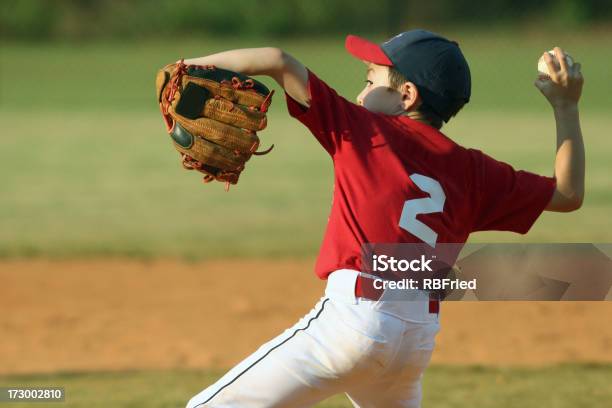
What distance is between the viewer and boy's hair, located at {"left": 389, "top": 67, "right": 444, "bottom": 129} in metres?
2.85

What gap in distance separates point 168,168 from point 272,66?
10.7m

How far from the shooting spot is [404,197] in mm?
2703

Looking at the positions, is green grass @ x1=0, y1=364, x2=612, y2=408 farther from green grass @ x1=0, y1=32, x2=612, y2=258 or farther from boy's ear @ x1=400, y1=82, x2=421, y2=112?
green grass @ x1=0, y1=32, x2=612, y2=258

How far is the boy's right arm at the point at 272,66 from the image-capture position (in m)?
2.64

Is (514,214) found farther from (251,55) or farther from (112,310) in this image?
(112,310)

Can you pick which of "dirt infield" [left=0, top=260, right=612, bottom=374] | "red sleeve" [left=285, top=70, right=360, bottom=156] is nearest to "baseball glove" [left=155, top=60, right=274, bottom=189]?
"red sleeve" [left=285, top=70, right=360, bottom=156]

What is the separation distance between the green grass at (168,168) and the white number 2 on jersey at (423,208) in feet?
19.5

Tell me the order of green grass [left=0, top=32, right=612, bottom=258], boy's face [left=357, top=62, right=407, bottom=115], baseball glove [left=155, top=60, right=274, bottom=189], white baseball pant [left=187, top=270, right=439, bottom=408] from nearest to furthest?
white baseball pant [left=187, top=270, right=439, bottom=408], baseball glove [left=155, top=60, right=274, bottom=189], boy's face [left=357, top=62, right=407, bottom=115], green grass [left=0, top=32, right=612, bottom=258]

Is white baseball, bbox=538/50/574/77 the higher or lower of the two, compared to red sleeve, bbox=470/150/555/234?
higher

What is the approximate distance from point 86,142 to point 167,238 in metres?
6.61

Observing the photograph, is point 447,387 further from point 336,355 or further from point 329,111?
point 329,111

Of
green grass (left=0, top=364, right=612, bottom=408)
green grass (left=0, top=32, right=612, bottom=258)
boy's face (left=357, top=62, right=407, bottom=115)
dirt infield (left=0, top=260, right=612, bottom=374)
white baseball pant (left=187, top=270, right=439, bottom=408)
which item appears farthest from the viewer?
green grass (left=0, top=32, right=612, bottom=258)

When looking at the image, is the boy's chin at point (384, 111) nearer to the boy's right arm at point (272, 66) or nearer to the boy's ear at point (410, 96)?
the boy's ear at point (410, 96)

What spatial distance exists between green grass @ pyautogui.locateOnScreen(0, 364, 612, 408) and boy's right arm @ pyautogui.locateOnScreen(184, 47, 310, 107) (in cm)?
232
